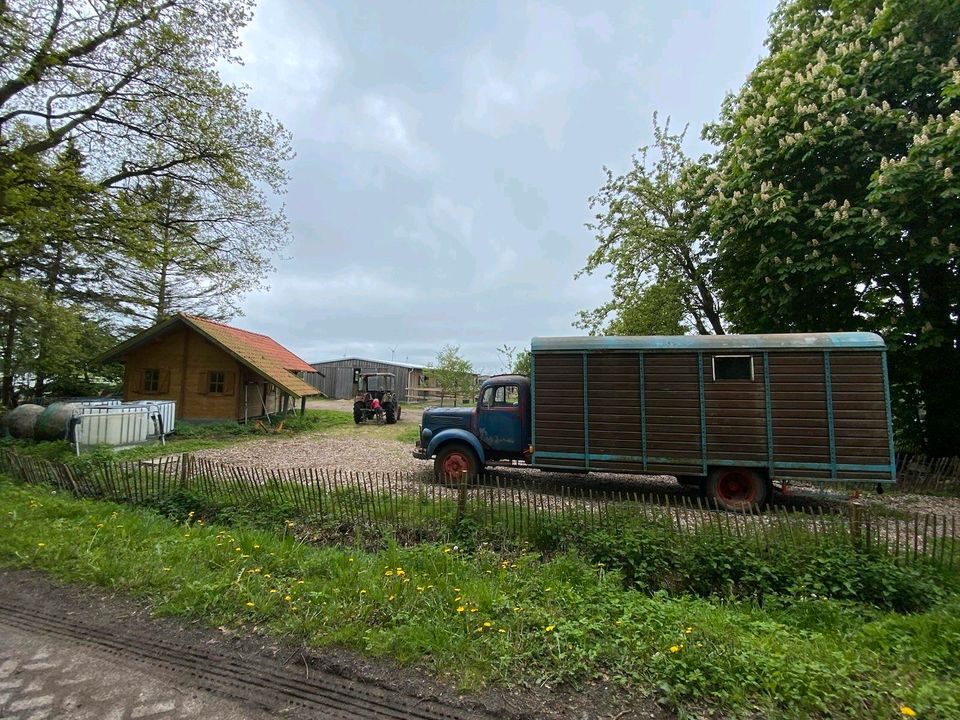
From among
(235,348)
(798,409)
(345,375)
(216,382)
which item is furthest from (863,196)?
(345,375)

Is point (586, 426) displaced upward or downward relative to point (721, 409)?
downward

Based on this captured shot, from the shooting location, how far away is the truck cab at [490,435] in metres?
9.22

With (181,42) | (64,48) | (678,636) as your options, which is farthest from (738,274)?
(64,48)


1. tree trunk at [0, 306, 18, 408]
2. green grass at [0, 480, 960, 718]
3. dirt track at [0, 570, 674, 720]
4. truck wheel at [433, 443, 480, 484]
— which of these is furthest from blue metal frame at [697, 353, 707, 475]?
tree trunk at [0, 306, 18, 408]

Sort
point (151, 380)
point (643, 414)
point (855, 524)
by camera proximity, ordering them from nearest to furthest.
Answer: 1. point (855, 524)
2. point (643, 414)
3. point (151, 380)

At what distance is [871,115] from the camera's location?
9.58 m

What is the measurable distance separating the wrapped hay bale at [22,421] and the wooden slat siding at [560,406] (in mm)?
15919

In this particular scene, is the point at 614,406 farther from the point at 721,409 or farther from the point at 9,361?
the point at 9,361

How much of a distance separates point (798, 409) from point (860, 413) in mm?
852

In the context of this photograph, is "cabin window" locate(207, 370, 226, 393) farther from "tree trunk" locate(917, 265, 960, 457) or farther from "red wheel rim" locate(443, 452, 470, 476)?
"tree trunk" locate(917, 265, 960, 457)

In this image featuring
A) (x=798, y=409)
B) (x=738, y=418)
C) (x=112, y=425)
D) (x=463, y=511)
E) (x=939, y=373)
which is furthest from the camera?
(x=112, y=425)

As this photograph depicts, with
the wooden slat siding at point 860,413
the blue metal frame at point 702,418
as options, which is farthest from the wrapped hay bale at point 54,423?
the wooden slat siding at point 860,413

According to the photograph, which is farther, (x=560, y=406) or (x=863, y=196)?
(x=863, y=196)

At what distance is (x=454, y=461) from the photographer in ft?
30.9
